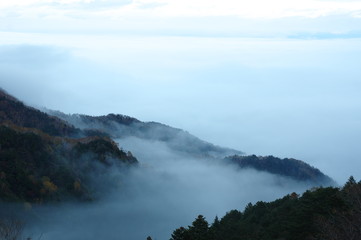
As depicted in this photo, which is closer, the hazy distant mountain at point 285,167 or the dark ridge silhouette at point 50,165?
the dark ridge silhouette at point 50,165

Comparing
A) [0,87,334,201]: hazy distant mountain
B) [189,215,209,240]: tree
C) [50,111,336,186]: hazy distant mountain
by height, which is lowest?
[189,215,209,240]: tree

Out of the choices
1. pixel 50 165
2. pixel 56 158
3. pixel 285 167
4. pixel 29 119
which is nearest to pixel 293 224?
pixel 50 165

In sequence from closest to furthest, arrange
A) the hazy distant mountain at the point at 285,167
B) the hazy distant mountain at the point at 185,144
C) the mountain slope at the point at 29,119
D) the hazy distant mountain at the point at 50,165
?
1. the hazy distant mountain at the point at 50,165
2. the mountain slope at the point at 29,119
3. the hazy distant mountain at the point at 285,167
4. the hazy distant mountain at the point at 185,144

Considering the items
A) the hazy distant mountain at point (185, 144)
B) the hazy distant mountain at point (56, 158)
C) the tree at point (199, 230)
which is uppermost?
the hazy distant mountain at point (185, 144)

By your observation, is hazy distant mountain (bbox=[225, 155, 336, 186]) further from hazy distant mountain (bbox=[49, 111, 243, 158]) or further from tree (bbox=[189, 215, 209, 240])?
tree (bbox=[189, 215, 209, 240])

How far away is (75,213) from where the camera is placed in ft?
221

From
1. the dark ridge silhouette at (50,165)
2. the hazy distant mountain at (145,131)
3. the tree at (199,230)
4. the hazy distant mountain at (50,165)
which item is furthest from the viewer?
the hazy distant mountain at (145,131)

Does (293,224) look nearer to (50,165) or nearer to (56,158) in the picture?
(50,165)

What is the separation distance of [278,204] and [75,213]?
36291 millimetres

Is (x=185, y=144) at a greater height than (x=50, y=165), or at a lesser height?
greater

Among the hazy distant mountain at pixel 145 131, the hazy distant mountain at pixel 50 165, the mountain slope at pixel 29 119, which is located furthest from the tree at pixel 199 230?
the hazy distant mountain at pixel 145 131

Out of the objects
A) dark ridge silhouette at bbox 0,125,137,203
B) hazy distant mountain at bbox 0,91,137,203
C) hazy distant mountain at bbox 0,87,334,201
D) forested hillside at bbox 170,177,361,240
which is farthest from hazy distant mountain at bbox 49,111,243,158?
forested hillside at bbox 170,177,361,240

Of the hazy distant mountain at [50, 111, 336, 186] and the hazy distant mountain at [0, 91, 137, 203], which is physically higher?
the hazy distant mountain at [50, 111, 336, 186]

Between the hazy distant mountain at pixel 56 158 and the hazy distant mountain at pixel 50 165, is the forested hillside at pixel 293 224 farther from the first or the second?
the hazy distant mountain at pixel 56 158
